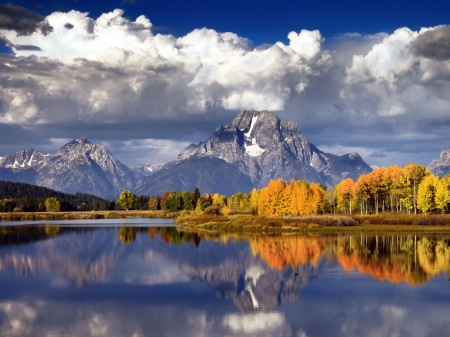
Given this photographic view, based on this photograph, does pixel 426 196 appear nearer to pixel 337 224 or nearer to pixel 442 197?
pixel 442 197

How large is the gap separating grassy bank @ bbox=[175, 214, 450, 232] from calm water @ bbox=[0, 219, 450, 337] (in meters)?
26.7

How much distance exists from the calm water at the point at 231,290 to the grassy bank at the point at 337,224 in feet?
87.6

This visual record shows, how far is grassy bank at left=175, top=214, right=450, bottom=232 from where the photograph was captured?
351 feet

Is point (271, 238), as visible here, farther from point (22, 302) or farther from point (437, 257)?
point (22, 302)

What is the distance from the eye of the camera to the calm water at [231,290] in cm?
3322

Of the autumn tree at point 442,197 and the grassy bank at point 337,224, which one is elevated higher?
the autumn tree at point 442,197

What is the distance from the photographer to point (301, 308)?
38.6 metres

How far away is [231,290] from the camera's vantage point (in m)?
46.4

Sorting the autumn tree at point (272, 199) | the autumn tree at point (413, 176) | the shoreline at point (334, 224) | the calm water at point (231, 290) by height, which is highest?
the autumn tree at point (413, 176)

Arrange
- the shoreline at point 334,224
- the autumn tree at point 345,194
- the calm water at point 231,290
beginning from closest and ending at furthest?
the calm water at point 231,290 → the shoreline at point 334,224 → the autumn tree at point 345,194

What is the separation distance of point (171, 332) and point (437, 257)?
41.9m

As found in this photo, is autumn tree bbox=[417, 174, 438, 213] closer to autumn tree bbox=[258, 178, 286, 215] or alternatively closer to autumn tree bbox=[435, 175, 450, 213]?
autumn tree bbox=[435, 175, 450, 213]

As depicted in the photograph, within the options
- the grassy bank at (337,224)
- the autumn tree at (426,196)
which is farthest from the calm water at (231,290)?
the autumn tree at (426,196)

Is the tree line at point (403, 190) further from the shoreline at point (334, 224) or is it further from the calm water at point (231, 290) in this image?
the calm water at point (231, 290)
